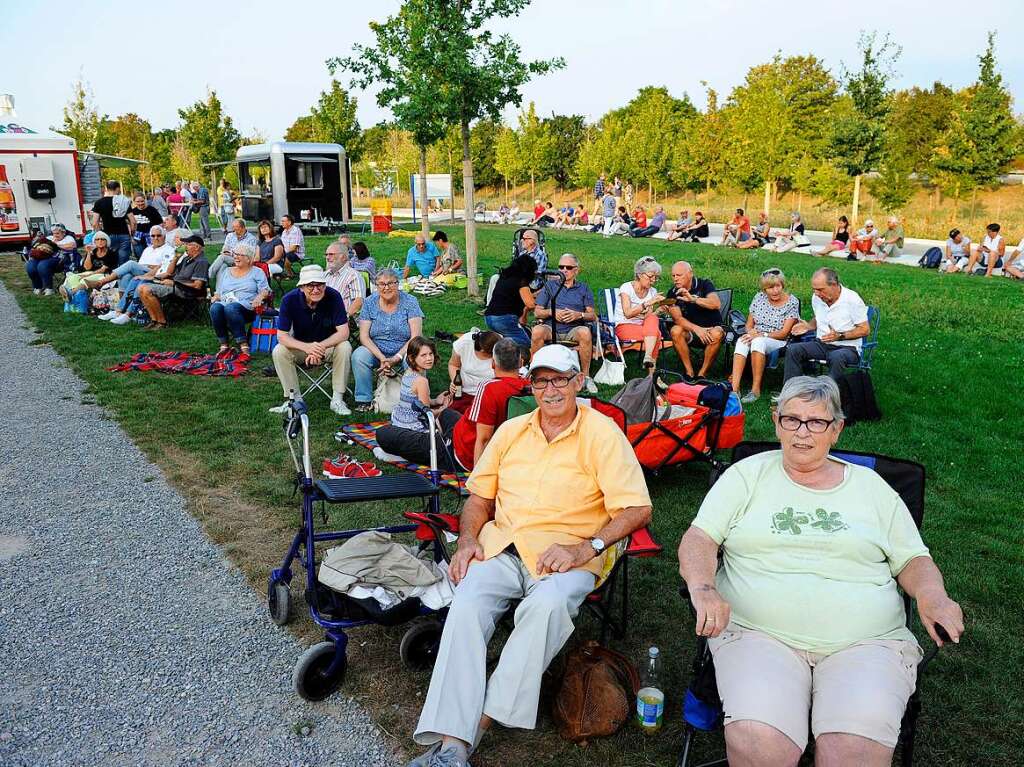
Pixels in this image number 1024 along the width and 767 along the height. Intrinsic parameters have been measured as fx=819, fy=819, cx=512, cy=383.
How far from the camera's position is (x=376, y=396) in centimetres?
699

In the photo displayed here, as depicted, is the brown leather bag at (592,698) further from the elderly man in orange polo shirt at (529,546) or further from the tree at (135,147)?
the tree at (135,147)

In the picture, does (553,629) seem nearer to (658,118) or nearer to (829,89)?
(658,118)

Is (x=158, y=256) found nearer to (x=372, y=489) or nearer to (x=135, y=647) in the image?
(x=135, y=647)

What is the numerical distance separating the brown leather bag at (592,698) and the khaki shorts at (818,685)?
0.52 metres

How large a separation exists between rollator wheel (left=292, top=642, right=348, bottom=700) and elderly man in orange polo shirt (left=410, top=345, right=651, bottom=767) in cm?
46

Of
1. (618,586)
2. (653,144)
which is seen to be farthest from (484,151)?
(618,586)

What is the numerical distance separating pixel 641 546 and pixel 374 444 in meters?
3.36

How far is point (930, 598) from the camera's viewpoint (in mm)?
2484

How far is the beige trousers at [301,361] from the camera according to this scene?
279 inches

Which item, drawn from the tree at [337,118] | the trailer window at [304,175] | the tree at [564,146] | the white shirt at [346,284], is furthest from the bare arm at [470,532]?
the tree at [564,146]

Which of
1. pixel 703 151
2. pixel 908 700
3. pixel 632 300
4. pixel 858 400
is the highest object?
pixel 703 151

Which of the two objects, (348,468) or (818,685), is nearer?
(818,685)

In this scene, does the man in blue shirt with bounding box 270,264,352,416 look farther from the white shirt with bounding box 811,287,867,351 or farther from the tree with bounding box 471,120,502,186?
the tree with bounding box 471,120,502,186

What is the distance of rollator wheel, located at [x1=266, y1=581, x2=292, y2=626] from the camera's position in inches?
143
